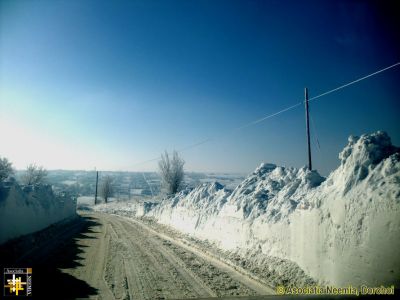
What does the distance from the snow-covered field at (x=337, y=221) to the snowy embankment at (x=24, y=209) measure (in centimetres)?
1141

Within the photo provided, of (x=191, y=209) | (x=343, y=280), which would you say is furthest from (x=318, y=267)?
(x=191, y=209)

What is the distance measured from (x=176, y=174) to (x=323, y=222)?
4388 cm

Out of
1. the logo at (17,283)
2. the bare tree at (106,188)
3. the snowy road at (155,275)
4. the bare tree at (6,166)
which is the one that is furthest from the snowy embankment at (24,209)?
the bare tree at (106,188)

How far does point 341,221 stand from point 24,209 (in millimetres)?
17650

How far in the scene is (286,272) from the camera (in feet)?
28.5

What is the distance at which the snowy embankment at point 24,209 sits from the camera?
1401 cm

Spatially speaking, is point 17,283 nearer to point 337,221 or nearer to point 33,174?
point 337,221

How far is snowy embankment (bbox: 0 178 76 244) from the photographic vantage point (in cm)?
1401

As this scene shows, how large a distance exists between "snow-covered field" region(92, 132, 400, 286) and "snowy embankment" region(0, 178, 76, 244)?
11413 mm

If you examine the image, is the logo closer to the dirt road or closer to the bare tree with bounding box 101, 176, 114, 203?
the dirt road

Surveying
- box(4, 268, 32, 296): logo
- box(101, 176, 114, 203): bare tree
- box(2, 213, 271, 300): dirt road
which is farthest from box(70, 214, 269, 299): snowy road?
box(101, 176, 114, 203): bare tree

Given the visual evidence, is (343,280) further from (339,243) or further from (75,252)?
(75,252)

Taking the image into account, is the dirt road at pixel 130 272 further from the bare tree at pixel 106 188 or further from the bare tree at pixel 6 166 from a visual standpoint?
the bare tree at pixel 106 188

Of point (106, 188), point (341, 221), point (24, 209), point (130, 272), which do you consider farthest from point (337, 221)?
point (106, 188)
